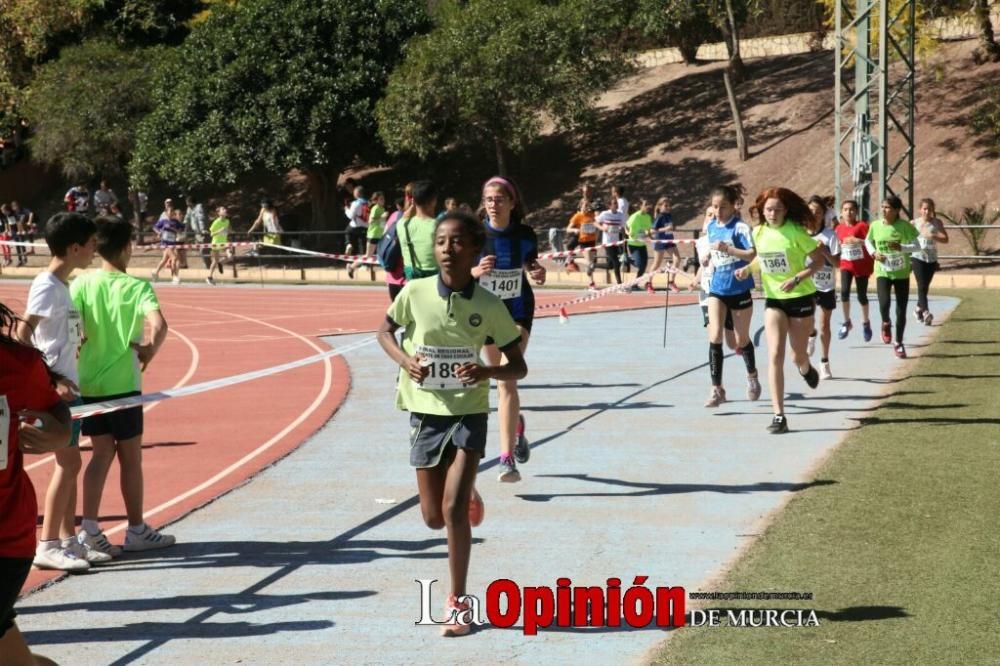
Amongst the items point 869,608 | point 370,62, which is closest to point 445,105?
point 370,62

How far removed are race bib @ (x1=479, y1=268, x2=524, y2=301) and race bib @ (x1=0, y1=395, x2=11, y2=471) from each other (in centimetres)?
552

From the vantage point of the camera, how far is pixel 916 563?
745 cm

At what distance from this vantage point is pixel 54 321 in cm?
753

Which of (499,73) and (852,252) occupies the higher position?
(499,73)

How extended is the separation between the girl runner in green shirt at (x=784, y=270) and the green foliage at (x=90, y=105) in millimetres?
39100

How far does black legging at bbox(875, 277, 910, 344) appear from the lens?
1722 cm

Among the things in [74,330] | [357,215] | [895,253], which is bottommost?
[895,253]

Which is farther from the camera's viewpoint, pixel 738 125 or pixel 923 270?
pixel 738 125

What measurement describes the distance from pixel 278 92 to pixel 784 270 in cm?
3312

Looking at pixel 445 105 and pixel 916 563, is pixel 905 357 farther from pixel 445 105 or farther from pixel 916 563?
pixel 445 105

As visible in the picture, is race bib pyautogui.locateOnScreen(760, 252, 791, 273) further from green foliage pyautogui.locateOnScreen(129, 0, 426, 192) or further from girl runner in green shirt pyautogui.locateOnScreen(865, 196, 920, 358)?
green foliage pyautogui.locateOnScreen(129, 0, 426, 192)

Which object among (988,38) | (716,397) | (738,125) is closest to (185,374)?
(716,397)

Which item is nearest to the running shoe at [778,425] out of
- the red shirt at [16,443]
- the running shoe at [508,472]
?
the running shoe at [508,472]

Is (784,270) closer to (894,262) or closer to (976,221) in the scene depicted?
(894,262)
